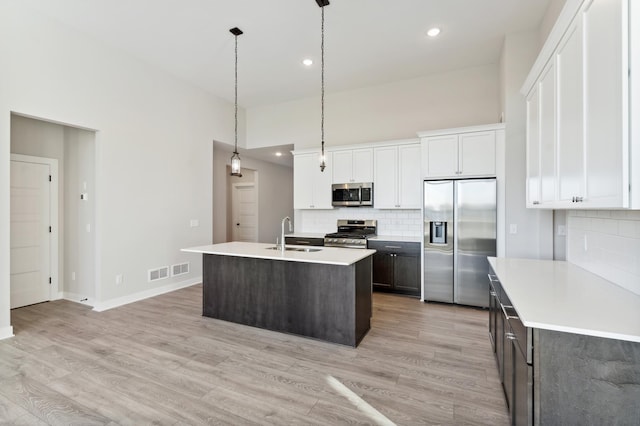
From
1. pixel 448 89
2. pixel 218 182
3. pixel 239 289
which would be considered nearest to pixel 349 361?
pixel 239 289

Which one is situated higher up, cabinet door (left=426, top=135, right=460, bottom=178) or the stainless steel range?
Answer: cabinet door (left=426, top=135, right=460, bottom=178)

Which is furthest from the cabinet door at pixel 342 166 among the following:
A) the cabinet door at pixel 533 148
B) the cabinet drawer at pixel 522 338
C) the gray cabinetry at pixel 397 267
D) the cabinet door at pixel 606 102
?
the cabinet drawer at pixel 522 338

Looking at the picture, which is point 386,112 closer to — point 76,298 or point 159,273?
point 159,273

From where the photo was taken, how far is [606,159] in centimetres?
143

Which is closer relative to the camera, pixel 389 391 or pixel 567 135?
pixel 567 135

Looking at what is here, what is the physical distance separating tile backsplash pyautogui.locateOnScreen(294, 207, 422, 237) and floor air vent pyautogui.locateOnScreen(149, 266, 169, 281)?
250 centimetres

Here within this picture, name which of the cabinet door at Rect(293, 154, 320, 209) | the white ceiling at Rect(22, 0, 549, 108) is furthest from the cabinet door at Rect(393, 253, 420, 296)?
the white ceiling at Rect(22, 0, 549, 108)

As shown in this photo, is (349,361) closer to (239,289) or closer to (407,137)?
(239,289)

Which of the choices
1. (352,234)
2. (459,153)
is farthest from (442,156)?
(352,234)

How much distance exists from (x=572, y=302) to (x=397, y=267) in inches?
126

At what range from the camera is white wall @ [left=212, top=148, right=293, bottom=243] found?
6875mm

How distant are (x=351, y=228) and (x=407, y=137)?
1.91 metres

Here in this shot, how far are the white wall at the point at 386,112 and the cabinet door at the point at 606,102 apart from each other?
11.4ft

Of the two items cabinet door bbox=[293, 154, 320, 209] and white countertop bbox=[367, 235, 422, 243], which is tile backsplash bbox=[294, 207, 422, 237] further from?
cabinet door bbox=[293, 154, 320, 209]
